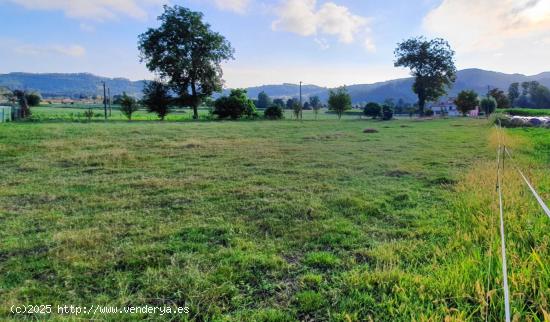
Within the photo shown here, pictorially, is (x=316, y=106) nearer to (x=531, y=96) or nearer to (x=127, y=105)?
(x=127, y=105)

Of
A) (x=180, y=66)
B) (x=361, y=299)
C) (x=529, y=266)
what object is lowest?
(x=361, y=299)

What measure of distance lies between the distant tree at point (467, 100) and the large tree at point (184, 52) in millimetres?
47784

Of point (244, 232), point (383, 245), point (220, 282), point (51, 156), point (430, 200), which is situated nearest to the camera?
point (220, 282)

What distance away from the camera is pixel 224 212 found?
533 cm

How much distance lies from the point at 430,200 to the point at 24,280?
20.3ft

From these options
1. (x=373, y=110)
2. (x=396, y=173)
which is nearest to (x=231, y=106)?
(x=373, y=110)

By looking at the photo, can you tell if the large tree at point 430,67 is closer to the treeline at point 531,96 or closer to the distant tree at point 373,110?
the distant tree at point 373,110

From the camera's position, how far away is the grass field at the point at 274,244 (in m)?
2.78

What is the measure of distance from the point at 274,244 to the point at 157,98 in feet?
135

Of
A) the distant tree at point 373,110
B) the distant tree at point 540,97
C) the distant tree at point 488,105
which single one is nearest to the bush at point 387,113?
the distant tree at point 373,110

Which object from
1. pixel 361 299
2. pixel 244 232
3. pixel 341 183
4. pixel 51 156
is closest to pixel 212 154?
pixel 51 156

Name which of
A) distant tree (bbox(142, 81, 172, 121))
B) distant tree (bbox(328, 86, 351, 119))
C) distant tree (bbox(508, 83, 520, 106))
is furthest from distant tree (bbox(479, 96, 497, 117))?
distant tree (bbox(142, 81, 172, 121))

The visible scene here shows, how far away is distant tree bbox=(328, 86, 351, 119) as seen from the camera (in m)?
55.7

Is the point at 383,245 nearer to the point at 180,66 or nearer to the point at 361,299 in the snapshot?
the point at 361,299
